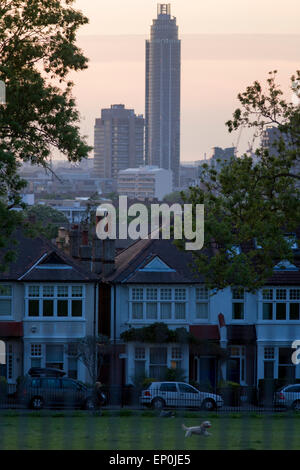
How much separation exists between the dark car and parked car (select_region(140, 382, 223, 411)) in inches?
66.1

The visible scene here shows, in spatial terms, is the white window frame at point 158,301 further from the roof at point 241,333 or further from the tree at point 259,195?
the tree at point 259,195

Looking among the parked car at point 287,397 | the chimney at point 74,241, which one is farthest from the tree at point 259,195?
the chimney at point 74,241

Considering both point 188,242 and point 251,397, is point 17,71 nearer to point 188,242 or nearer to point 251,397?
point 188,242

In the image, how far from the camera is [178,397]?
25.9 meters

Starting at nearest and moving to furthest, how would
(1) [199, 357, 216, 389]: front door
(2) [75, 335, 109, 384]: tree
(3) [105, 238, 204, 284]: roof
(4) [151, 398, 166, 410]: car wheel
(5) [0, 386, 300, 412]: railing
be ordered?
(4) [151, 398, 166, 410]: car wheel, (5) [0, 386, 300, 412]: railing, (2) [75, 335, 109, 384]: tree, (1) [199, 357, 216, 389]: front door, (3) [105, 238, 204, 284]: roof

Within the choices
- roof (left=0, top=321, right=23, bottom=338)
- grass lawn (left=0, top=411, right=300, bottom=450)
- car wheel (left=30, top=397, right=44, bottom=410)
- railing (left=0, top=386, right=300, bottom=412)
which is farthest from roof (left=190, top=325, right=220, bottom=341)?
grass lawn (left=0, top=411, right=300, bottom=450)

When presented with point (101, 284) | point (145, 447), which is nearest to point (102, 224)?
point (101, 284)

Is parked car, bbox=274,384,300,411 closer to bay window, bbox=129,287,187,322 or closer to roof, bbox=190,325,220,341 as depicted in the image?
roof, bbox=190,325,220,341

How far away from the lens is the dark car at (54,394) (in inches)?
842

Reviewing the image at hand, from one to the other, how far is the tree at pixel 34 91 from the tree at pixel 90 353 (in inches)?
388

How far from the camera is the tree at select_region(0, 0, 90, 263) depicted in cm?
2358
